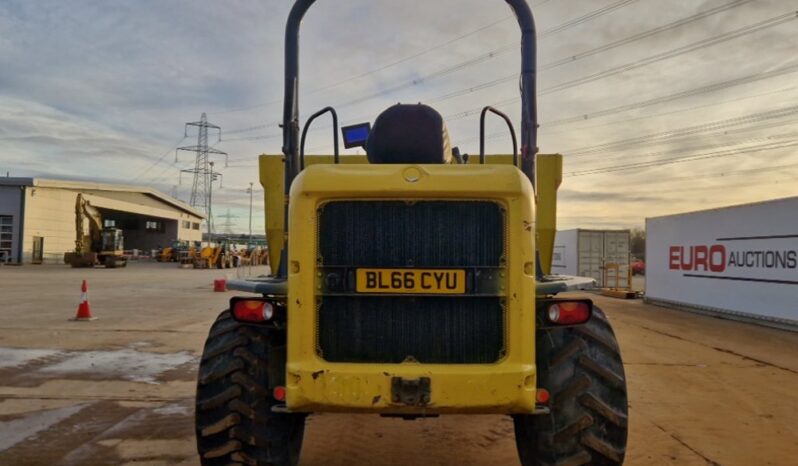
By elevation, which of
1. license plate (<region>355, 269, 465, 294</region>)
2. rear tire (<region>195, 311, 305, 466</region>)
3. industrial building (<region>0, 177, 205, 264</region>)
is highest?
industrial building (<region>0, 177, 205, 264</region>)

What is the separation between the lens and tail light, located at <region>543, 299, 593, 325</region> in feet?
11.2

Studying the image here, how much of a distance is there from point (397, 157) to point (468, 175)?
95cm

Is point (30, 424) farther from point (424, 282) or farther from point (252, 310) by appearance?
point (424, 282)

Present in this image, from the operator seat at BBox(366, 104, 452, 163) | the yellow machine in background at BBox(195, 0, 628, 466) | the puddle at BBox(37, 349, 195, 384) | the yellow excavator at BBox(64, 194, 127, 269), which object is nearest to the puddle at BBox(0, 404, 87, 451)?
the puddle at BBox(37, 349, 195, 384)

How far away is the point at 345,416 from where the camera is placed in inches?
233

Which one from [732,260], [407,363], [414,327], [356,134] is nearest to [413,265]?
[414,327]

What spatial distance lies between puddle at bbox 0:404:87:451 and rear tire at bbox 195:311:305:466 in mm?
2655

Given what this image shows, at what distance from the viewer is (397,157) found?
4039 millimetres

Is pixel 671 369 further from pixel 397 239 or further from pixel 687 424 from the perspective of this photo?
pixel 397 239

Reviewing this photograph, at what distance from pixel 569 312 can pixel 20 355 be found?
28.7ft

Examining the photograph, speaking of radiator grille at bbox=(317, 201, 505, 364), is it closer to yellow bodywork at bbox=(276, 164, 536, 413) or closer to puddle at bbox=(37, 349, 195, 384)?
yellow bodywork at bbox=(276, 164, 536, 413)

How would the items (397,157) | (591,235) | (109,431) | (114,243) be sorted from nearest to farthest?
(397,157) < (109,431) < (591,235) < (114,243)

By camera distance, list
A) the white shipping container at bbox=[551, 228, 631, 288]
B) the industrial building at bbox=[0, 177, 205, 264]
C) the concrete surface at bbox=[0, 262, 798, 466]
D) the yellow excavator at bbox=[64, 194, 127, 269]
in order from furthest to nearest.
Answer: the industrial building at bbox=[0, 177, 205, 264] → the yellow excavator at bbox=[64, 194, 127, 269] → the white shipping container at bbox=[551, 228, 631, 288] → the concrete surface at bbox=[0, 262, 798, 466]

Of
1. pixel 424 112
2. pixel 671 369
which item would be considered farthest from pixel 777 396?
pixel 424 112
